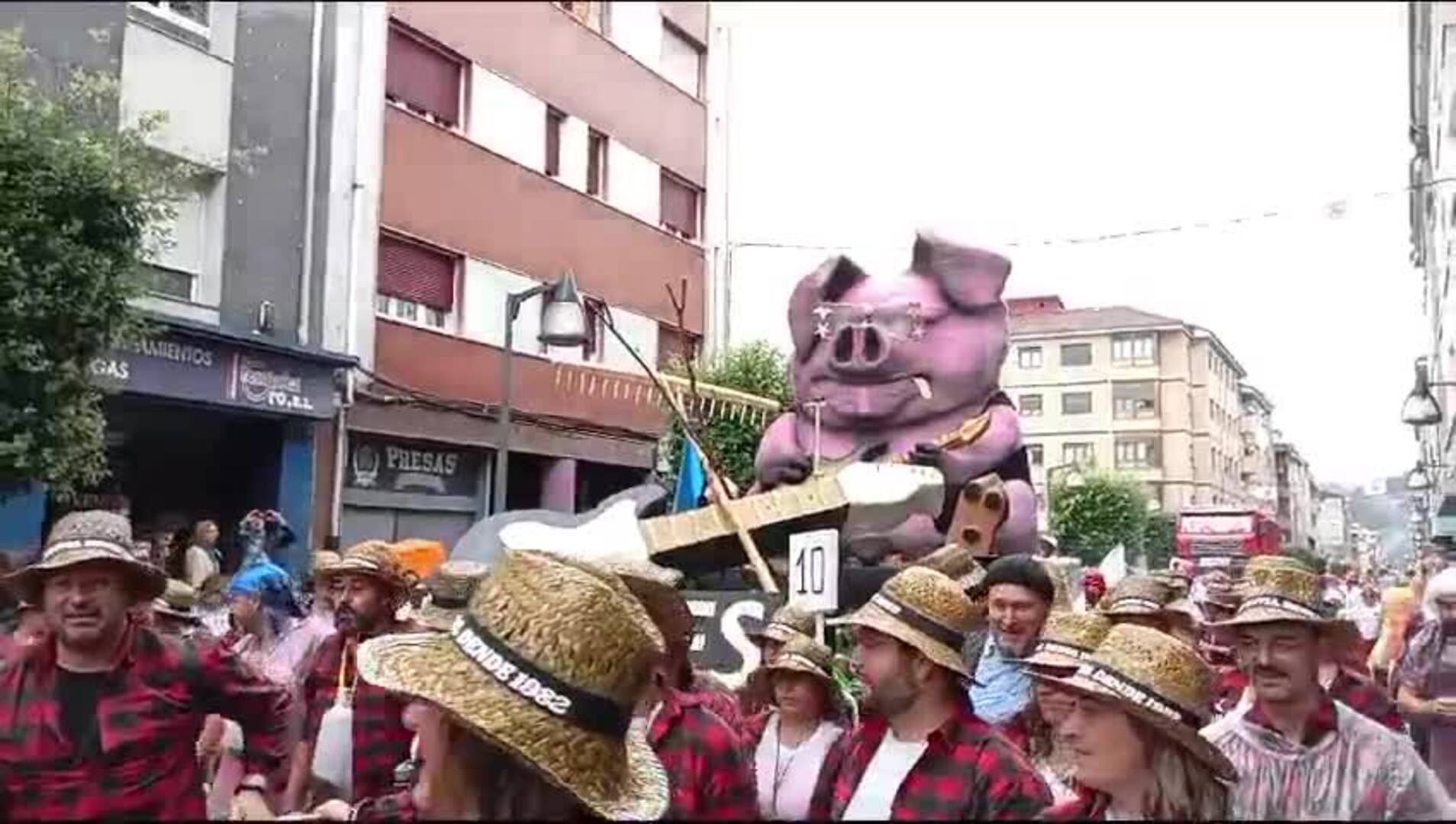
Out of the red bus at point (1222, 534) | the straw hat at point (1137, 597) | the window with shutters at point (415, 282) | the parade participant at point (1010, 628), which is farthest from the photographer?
the red bus at point (1222, 534)

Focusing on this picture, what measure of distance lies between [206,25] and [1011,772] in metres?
14.0

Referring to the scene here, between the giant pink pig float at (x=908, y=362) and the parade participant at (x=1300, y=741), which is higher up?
the giant pink pig float at (x=908, y=362)

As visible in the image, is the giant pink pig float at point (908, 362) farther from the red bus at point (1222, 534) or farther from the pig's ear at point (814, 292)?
the red bus at point (1222, 534)

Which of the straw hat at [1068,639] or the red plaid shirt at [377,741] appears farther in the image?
the red plaid shirt at [377,741]

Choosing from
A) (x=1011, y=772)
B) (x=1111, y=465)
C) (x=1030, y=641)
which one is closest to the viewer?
(x=1011, y=772)

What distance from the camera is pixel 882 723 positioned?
12.5ft

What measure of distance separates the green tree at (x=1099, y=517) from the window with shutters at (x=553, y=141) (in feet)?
66.6

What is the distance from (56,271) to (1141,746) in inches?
374

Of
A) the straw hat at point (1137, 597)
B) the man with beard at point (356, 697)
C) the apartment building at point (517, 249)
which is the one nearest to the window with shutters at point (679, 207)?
the apartment building at point (517, 249)

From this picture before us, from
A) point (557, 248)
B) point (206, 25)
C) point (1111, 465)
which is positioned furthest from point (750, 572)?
point (1111, 465)

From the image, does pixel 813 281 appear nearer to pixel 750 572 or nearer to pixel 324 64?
pixel 750 572

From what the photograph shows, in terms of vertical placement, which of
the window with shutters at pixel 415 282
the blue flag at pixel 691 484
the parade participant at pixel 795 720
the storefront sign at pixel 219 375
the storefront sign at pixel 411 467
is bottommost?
the parade participant at pixel 795 720

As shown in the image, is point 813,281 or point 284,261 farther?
point 284,261

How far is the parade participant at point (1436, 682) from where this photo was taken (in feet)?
20.6
